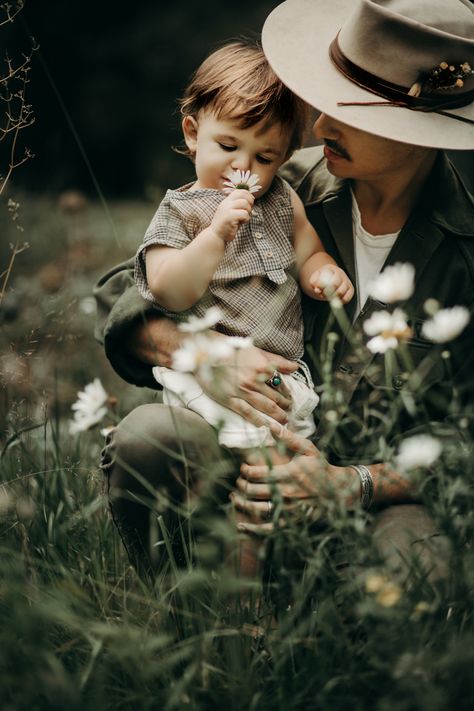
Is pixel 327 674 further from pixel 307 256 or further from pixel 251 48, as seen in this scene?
pixel 251 48

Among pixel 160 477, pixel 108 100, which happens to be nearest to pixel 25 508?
pixel 160 477

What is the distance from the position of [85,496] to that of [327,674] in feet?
3.36

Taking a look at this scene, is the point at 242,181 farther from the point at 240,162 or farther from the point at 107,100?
the point at 107,100

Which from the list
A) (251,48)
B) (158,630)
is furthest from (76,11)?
(158,630)

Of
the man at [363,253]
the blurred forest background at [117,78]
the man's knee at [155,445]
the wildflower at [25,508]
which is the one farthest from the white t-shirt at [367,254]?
the blurred forest background at [117,78]

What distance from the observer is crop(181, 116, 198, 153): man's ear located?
223cm

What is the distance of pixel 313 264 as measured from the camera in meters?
2.28

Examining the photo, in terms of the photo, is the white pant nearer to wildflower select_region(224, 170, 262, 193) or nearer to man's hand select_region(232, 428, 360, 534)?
man's hand select_region(232, 428, 360, 534)

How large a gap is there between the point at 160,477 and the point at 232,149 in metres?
0.83

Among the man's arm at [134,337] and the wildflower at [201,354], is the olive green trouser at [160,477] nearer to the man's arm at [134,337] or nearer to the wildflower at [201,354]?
the man's arm at [134,337]

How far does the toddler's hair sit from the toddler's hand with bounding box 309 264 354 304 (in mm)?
373

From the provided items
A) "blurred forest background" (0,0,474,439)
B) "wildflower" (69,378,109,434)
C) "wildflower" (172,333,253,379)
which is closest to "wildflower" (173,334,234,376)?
"wildflower" (172,333,253,379)

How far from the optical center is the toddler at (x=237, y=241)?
204cm

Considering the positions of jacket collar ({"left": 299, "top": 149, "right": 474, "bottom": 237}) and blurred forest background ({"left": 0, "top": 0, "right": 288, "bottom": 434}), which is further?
blurred forest background ({"left": 0, "top": 0, "right": 288, "bottom": 434})
